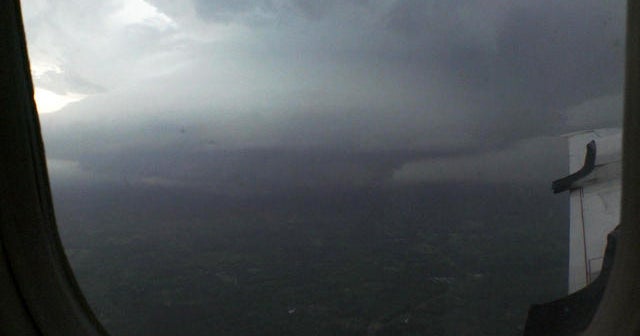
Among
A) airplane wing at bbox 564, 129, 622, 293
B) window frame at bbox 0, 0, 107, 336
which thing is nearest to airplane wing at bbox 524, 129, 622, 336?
airplane wing at bbox 564, 129, 622, 293

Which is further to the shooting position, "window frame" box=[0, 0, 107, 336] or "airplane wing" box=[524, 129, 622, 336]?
"airplane wing" box=[524, 129, 622, 336]

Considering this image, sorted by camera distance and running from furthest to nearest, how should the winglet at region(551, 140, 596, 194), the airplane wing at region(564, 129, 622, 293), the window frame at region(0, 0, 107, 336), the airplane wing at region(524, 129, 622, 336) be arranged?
the winglet at region(551, 140, 596, 194) < the airplane wing at region(564, 129, 622, 293) < the airplane wing at region(524, 129, 622, 336) < the window frame at region(0, 0, 107, 336)

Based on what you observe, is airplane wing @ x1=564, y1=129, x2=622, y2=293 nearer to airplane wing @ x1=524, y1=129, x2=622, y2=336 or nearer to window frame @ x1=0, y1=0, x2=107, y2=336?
airplane wing @ x1=524, y1=129, x2=622, y2=336

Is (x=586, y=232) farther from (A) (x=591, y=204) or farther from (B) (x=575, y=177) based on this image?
(B) (x=575, y=177)

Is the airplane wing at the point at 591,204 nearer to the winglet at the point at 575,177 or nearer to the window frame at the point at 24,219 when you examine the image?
the winglet at the point at 575,177

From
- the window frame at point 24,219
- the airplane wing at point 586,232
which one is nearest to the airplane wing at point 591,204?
the airplane wing at point 586,232

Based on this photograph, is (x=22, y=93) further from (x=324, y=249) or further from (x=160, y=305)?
(x=324, y=249)

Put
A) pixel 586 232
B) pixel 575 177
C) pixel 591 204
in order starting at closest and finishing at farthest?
1. pixel 586 232
2. pixel 591 204
3. pixel 575 177

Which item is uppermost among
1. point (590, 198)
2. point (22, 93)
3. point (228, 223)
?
point (22, 93)

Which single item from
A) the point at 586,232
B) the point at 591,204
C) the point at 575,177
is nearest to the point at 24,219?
the point at 586,232

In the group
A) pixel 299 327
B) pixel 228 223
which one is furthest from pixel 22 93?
pixel 228 223

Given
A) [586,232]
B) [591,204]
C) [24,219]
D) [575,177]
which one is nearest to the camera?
[24,219]
